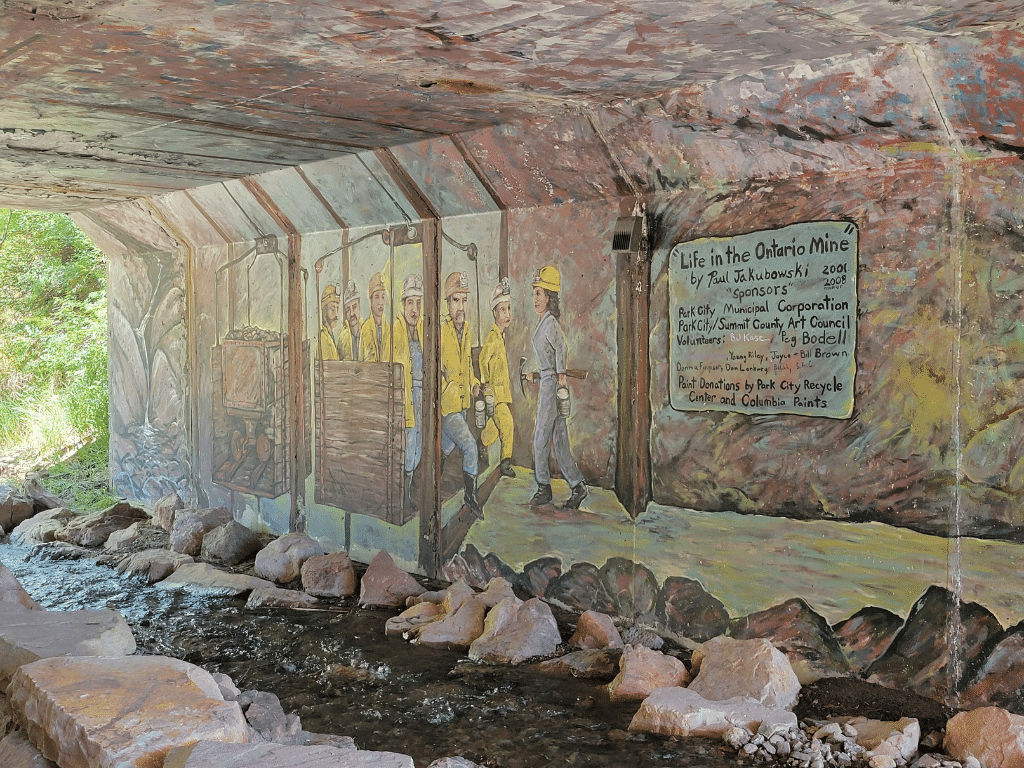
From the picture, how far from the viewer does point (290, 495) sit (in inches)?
348

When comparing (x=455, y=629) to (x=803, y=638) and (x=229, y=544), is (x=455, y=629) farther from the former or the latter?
(x=229, y=544)

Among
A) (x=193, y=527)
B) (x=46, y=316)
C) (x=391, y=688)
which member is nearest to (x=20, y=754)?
(x=391, y=688)

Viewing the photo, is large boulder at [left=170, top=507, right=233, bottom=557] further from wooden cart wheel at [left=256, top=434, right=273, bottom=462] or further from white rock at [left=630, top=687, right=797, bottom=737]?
white rock at [left=630, top=687, right=797, bottom=737]

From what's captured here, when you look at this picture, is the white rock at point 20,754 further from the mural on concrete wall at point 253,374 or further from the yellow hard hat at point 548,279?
the mural on concrete wall at point 253,374

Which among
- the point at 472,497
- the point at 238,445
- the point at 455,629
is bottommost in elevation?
the point at 455,629

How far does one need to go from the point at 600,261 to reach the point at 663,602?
2.19 m

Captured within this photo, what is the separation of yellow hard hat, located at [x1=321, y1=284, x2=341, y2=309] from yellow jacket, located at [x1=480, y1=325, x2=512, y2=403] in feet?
6.66

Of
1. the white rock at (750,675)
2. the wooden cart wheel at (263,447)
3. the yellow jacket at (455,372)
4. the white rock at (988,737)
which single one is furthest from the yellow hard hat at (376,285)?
the white rock at (988,737)

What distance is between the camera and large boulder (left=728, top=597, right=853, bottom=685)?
4.79 metres

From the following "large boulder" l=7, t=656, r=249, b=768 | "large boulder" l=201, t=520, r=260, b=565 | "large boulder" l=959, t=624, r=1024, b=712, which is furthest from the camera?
"large boulder" l=201, t=520, r=260, b=565

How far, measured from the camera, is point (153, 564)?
7.82 metres

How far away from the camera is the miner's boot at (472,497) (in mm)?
6910

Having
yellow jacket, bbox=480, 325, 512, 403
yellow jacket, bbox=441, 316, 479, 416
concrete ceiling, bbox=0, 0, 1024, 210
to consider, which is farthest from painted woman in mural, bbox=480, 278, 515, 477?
concrete ceiling, bbox=0, 0, 1024, 210

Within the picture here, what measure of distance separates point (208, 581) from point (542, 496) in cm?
300
